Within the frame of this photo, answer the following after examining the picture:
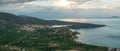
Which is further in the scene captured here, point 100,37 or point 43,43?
point 100,37

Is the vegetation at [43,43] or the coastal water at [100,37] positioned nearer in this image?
the vegetation at [43,43]

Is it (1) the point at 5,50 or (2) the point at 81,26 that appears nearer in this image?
(1) the point at 5,50

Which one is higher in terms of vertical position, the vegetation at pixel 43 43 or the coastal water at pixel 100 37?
the vegetation at pixel 43 43

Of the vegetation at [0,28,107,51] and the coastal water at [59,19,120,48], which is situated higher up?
the vegetation at [0,28,107,51]

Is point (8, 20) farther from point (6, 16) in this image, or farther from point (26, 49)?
point (26, 49)

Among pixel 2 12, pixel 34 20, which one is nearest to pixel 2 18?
pixel 2 12

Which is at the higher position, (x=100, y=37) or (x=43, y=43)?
(x=43, y=43)

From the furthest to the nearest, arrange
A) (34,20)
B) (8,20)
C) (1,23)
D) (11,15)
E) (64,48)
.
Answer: (34,20)
(11,15)
(8,20)
(1,23)
(64,48)

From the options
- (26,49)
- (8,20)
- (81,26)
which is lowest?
(81,26)

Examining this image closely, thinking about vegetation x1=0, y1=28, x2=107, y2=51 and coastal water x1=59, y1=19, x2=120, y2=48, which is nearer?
vegetation x1=0, y1=28, x2=107, y2=51

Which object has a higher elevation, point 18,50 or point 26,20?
point 18,50

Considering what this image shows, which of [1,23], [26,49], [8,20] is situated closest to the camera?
[26,49]
